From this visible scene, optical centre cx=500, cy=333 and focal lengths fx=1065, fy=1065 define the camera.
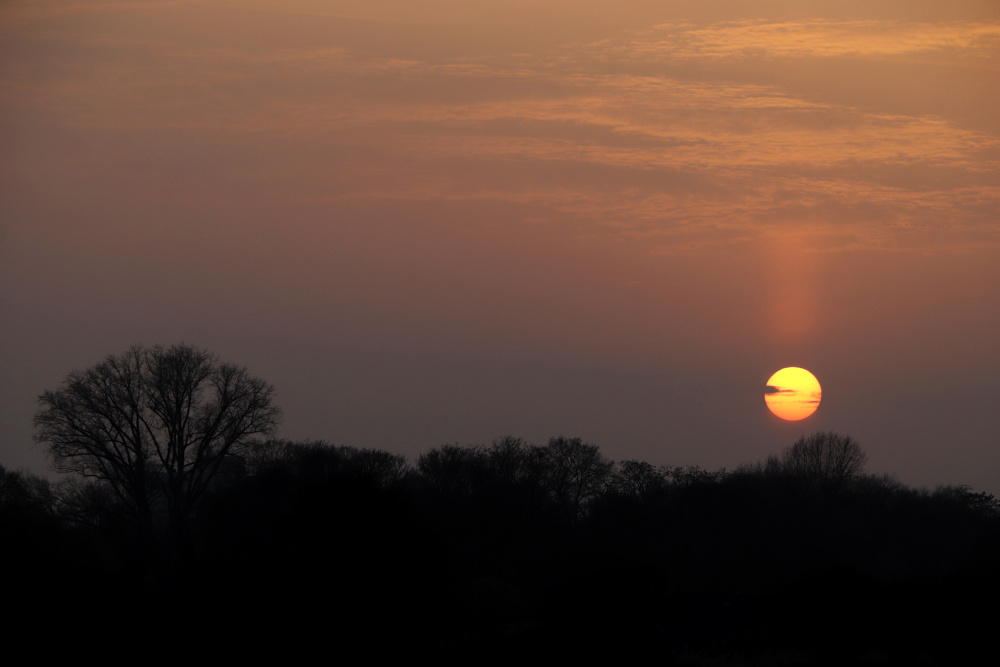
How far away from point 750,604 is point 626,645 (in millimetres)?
17311

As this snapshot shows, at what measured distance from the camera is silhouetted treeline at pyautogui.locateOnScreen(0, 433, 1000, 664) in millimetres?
34750

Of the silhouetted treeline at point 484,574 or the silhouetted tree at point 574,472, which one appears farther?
the silhouetted tree at point 574,472

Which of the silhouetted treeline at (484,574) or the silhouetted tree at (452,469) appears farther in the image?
the silhouetted tree at (452,469)

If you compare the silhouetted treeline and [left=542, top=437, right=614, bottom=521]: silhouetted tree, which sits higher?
[left=542, top=437, right=614, bottom=521]: silhouetted tree

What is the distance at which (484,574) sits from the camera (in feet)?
204

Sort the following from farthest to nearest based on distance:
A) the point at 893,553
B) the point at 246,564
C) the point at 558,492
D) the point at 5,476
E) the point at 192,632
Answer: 1. the point at 558,492
2. the point at 893,553
3. the point at 5,476
4. the point at 246,564
5. the point at 192,632

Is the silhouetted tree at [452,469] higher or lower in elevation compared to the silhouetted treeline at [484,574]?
higher

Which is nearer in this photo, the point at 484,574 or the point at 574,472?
the point at 484,574

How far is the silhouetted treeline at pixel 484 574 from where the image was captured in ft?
114

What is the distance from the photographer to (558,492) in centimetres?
8550

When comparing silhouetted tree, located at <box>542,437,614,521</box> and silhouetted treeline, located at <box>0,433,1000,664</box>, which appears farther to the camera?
silhouetted tree, located at <box>542,437,614,521</box>

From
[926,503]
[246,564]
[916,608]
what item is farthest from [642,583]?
[926,503]

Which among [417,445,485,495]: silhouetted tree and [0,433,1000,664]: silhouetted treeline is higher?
[417,445,485,495]: silhouetted tree

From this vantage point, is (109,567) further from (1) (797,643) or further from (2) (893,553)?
(2) (893,553)
